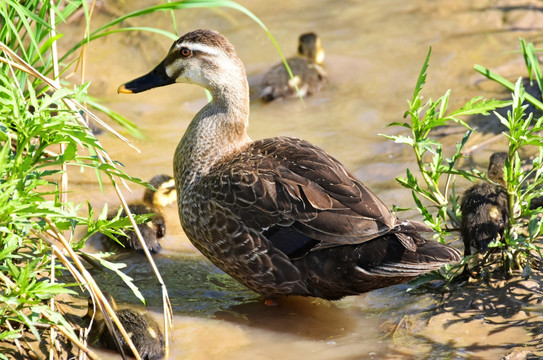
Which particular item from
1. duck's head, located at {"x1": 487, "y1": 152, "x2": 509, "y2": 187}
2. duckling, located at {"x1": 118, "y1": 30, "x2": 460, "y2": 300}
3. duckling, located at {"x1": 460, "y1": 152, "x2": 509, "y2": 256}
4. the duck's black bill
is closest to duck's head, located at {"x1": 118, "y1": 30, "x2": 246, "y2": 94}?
the duck's black bill

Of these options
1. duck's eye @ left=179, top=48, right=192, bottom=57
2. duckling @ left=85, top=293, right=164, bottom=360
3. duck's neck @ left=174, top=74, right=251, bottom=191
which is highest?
duck's eye @ left=179, top=48, right=192, bottom=57

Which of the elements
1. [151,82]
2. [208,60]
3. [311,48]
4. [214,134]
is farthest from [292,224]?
[311,48]

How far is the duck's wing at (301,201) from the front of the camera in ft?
12.4

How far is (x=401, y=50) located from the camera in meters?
6.92

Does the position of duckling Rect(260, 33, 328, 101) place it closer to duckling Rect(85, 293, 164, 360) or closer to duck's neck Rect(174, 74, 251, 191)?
duck's neck Rect(174, 74, 251, 191)

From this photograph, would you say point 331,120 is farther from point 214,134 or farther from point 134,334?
point 134,334

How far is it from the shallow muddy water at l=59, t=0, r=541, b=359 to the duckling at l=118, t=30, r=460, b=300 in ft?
0.75

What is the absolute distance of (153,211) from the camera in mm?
5055

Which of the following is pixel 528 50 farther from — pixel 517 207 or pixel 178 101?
pixel 178 101

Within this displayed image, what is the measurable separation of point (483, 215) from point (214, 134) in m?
1.57

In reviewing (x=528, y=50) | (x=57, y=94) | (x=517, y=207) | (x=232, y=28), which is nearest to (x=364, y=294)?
(x=517, y=207)

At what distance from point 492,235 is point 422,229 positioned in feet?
1.39

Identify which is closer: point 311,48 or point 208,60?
point 208,60

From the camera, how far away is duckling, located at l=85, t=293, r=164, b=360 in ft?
11.6
